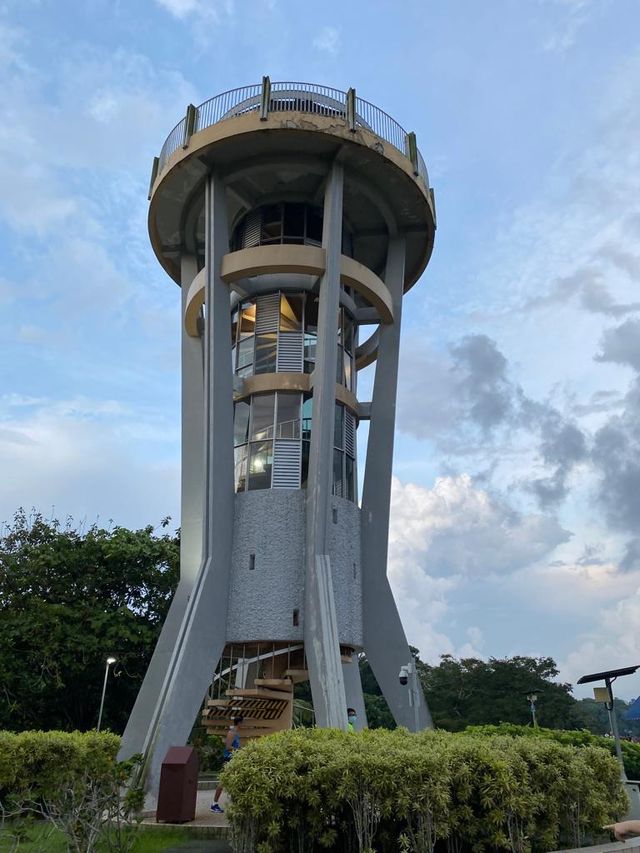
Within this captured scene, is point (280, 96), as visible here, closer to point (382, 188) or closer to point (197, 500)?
point (382, 188)

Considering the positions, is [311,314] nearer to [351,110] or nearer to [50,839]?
[351,110]

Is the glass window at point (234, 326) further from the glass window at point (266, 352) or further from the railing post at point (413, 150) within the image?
the railing post at point (413, 150)

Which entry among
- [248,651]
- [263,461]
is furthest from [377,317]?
[248,651]

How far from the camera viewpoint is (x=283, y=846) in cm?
851

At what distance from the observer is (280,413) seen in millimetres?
22094

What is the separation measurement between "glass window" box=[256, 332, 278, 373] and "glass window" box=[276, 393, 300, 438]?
1231 millimetres

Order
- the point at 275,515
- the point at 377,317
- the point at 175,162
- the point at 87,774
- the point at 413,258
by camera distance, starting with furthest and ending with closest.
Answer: the point at 413,258 → the point at 377,317 → the point at 175,162 → the point at 275,515 → the point at 87,774

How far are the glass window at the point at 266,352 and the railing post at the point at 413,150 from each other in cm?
725

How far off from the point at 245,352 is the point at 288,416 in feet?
10.4

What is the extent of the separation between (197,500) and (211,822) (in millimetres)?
11458

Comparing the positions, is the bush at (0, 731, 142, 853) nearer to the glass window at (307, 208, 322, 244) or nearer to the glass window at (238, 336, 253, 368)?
the glass window at (238, 336, 253, 368)

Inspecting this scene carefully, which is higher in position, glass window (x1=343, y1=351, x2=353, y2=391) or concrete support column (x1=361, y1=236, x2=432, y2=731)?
glass window (x1=343, y1=351, x2=353, y2=391)

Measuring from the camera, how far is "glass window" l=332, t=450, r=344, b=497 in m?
22.2

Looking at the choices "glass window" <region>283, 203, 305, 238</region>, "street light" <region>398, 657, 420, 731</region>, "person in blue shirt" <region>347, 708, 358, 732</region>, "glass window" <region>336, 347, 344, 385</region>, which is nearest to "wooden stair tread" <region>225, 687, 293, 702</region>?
"person in blue shirt" <region>347, 708, 358, 732</region>
